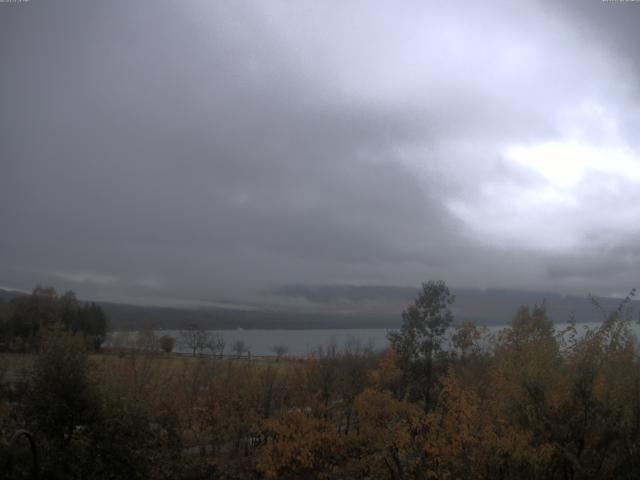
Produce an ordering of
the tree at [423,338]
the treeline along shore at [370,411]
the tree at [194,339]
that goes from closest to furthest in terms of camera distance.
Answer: the treeline along shore at [370,411]
the tree at [423,338]
the tree at [194,339]

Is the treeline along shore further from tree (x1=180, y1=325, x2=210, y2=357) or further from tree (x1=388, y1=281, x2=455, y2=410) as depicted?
tree (x1=180, y1=325, x2=210, y2=357)

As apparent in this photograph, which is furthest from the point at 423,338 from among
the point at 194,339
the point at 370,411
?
the point at 194,339

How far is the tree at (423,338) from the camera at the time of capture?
26422 millimetres

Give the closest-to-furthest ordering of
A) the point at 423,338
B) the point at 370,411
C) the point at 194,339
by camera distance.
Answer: the point at 370,411, the point at 423,338, the point at 194,339

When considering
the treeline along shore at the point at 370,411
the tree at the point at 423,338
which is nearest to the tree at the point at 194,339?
the treeline along shore at the point at 370,411

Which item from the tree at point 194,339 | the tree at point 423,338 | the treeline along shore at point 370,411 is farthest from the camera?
the tree at point 194,339

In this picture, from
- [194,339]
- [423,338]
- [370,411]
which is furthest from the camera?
[194,339]

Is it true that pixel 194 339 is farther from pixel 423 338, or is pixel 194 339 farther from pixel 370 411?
pixel 370 411

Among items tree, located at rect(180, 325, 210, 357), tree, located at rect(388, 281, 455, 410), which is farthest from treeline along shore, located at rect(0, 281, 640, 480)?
tree, located at rect(180, 325, 210, 357)

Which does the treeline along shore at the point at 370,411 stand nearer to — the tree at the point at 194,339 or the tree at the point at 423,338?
the tree at the point at 423,338

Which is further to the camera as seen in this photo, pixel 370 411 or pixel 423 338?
pixel 423 338

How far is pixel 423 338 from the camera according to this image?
2688cm

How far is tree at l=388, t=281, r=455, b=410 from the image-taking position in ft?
86.7

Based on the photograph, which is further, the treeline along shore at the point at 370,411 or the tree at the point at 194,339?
the tree at the point at 194,339
